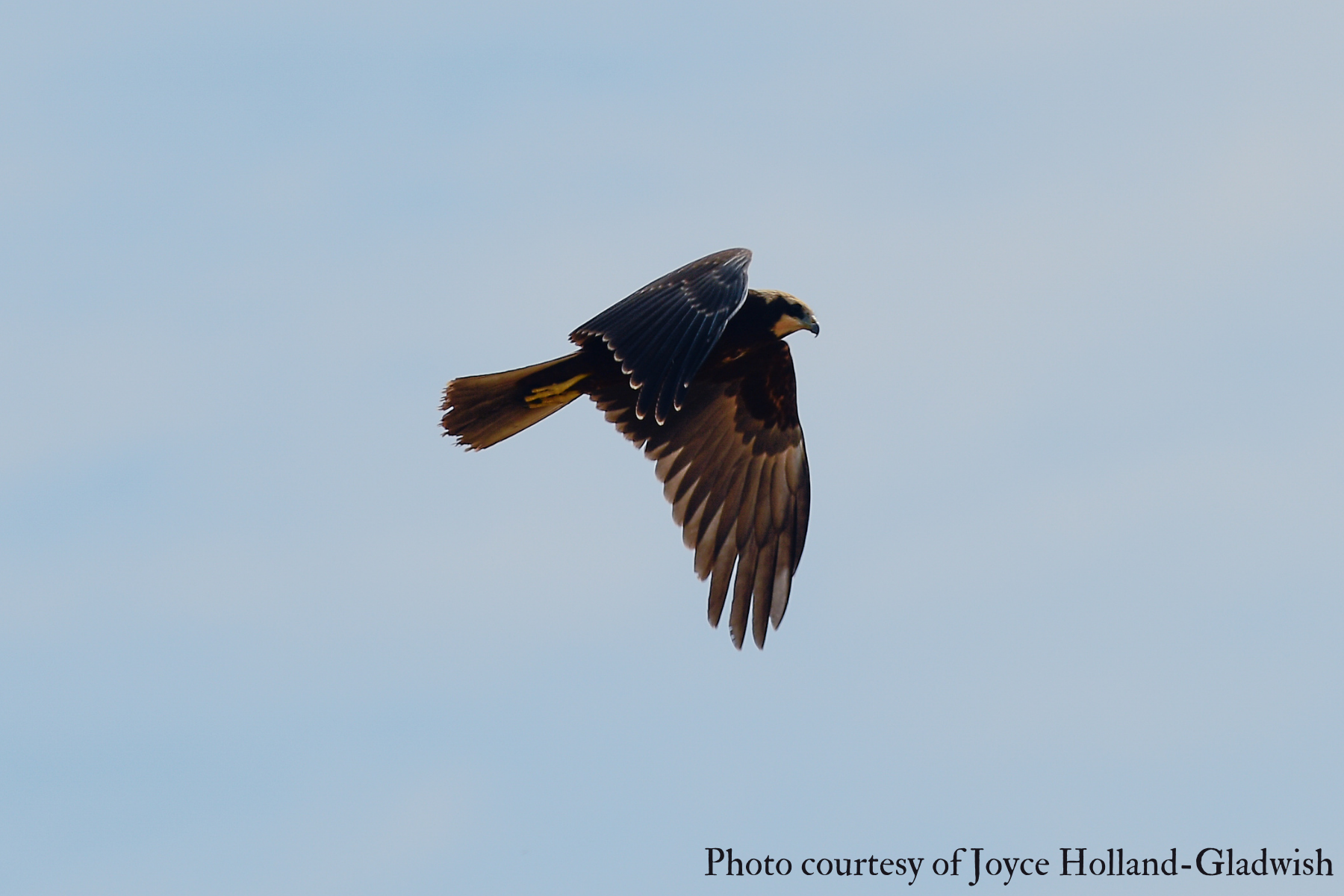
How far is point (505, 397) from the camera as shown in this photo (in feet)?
39.8

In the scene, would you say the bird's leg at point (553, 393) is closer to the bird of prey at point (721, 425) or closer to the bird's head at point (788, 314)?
the bird of prey at point (721, 425)

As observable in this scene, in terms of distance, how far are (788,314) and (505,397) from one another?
72.3 inches

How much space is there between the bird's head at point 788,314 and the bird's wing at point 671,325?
1034 mm

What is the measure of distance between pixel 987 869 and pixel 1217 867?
1373 mm

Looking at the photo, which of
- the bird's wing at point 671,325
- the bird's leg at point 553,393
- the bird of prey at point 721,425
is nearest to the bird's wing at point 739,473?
the bird of prey at point 721,425

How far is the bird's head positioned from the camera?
485 inches

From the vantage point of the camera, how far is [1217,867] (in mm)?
11969

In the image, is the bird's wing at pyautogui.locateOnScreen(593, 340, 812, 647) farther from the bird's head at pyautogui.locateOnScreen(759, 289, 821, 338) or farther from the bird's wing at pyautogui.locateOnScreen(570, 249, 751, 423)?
the bird's wing at pyautogui.locateOnScreen(570, 249, 751, 423)

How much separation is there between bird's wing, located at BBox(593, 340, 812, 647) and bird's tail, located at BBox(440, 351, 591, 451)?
0.43m

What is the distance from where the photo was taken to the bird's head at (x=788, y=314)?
12.3 m

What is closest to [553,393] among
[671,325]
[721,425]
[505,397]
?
[505,397]

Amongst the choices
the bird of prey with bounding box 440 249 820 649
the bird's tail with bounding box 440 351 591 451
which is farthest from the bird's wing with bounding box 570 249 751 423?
the bird's tail with bounding box 440 351 591 451

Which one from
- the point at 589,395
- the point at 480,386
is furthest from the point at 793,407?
the point at 480,386

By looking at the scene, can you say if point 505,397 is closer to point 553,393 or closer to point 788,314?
point 553,393
